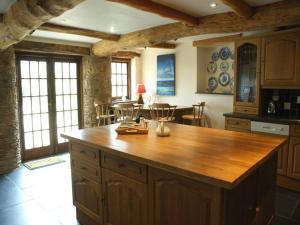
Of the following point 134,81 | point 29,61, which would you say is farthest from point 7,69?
point 134,81

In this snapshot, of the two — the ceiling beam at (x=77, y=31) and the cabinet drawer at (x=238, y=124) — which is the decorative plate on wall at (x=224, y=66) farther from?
the ceiling beam at (x=77, y=31)

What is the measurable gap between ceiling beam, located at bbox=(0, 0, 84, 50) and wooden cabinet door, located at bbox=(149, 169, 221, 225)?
164cm

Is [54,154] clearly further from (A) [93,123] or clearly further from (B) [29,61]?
(B) [29,61]

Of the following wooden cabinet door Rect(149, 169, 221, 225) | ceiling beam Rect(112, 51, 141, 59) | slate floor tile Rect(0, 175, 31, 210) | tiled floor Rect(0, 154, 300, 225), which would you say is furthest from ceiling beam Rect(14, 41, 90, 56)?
wooden cabinet door Rect(149, 169, 221, 225)

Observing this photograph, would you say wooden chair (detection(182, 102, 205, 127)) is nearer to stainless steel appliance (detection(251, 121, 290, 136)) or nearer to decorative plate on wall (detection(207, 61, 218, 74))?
decorative plate on wall (detection(207, 61, 218, 74))

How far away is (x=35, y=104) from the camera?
16.7 feet

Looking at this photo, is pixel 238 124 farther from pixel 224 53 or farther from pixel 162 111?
pixel 224 53

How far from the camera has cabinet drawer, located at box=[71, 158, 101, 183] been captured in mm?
2376

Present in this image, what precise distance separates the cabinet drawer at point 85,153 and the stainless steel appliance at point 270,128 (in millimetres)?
2558

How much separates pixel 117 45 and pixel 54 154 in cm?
262

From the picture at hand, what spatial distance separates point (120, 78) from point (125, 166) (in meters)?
5.30

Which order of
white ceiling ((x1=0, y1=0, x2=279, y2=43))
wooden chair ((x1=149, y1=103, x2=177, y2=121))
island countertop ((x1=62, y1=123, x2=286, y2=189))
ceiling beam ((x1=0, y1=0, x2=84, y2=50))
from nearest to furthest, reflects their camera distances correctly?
island countertop ((x1=62, y1=123, x2=286, y2=189)), ceiling beam ((x1=0, y1=0, x2=84, y2=50)), white ceiling ((x1=0, y1=0, x2=279, y2=43)), wooden chair ((x1=149, y1=103, x2=177, y2=121))

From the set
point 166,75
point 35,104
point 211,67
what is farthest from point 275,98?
point 35,104

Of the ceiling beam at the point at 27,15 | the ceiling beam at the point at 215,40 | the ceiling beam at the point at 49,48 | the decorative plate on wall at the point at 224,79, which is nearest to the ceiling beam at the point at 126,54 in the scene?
→ the ceiling beam at the point at 49,48
